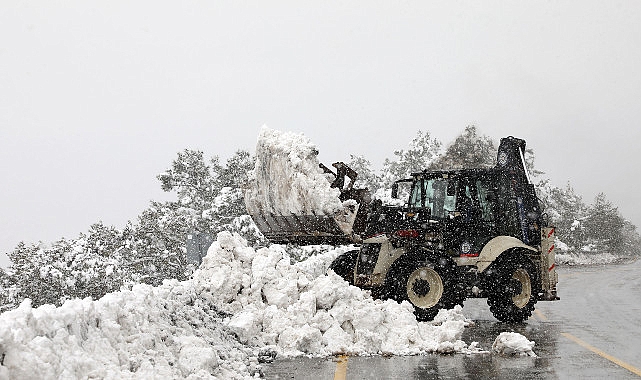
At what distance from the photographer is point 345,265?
43.7 feet

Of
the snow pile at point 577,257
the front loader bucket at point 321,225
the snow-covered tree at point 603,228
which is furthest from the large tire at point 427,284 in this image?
the snow-covered tree at point 603,228

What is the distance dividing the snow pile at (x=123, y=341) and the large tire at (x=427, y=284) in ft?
12.3

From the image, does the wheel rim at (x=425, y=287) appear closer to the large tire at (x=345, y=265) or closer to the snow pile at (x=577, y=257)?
the large tire at (x=345, y=265)

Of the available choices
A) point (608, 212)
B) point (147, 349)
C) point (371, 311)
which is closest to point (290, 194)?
point (371, 311)

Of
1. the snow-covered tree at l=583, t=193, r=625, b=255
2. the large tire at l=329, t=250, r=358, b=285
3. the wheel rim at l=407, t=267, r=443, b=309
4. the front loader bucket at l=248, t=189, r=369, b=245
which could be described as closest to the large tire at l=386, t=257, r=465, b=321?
the wheel rim at l=407, t=267, r=443, b=309

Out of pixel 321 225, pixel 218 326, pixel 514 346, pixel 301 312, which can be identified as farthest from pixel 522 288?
pixel 218 326

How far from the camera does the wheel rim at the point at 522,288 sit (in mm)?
13281

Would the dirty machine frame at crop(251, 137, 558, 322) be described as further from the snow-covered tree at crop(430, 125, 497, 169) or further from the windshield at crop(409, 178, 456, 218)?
the snow-covered tree at crop(430, 125, 497, 169)

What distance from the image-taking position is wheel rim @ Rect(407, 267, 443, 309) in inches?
476

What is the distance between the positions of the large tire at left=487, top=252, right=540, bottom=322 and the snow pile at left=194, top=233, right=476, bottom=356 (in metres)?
2.03

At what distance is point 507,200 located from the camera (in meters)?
13.5

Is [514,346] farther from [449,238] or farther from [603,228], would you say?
[603,228]

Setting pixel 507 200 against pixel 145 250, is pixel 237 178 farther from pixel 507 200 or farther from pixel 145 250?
pixel 507 200

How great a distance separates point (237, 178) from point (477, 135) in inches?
835
